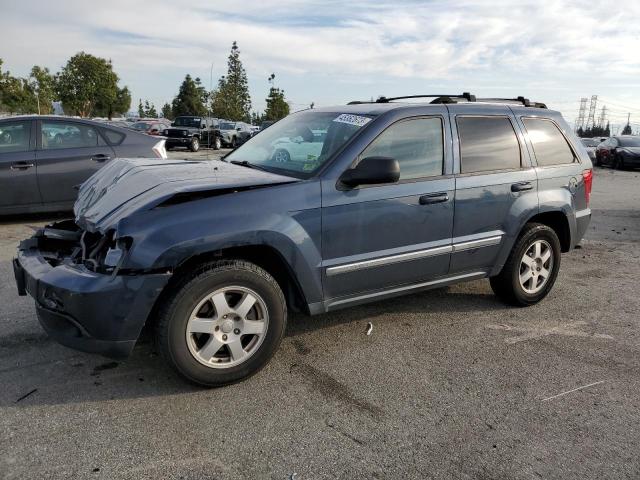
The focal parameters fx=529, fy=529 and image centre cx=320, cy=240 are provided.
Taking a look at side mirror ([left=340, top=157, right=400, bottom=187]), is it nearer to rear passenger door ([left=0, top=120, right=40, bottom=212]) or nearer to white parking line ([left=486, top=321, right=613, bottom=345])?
white parking line ([left=486, top=321, right=613, bottom=345])

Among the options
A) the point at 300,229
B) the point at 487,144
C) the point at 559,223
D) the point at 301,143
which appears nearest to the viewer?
the point at 300,229

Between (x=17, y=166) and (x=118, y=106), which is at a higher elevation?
(x=118, y=106)

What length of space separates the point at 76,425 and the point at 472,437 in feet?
6.89

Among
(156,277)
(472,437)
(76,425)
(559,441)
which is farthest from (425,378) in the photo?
(76,425)

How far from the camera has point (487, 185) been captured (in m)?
4.16

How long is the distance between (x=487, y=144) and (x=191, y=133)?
23.2 m

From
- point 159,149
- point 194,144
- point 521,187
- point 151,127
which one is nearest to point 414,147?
point 521,187

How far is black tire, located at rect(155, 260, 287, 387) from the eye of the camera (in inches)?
117

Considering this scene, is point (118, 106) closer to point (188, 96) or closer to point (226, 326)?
point (188, 96)

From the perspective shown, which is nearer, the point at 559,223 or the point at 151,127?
the point at 559,223

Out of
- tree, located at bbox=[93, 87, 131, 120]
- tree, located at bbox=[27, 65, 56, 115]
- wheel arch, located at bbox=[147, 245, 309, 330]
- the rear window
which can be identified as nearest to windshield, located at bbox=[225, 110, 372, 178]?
wheel arch, located at bbox=[147, 245, 309, 330]

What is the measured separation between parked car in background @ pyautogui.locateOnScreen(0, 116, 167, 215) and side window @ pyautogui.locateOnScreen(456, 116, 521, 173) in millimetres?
5284

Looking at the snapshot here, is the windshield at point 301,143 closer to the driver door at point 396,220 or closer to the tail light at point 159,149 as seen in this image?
the driver door at point 396,220

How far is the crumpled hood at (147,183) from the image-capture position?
3098 millimetres
